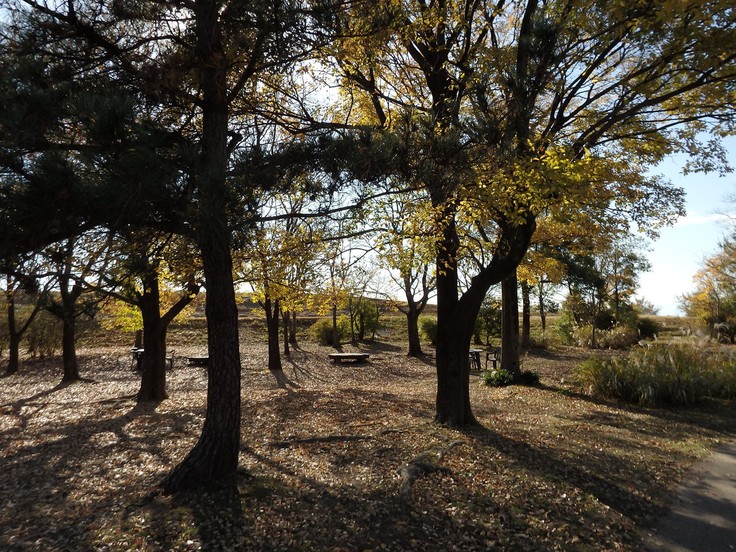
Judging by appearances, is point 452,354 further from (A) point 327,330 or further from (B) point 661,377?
(A) point 327,330

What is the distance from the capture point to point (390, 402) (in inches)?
392

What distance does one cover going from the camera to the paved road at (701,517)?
3968 millimetres

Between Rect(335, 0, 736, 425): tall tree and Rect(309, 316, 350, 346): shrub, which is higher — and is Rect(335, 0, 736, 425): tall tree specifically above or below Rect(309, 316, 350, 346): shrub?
above

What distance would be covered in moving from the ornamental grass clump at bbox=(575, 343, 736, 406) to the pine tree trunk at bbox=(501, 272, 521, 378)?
1787 mm

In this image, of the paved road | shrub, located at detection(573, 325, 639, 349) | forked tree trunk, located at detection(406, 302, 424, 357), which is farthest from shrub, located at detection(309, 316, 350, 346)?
the paved road

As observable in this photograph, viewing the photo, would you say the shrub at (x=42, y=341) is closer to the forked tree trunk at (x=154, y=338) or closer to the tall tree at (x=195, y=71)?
the forked tree trunk at (x=154, y=338)

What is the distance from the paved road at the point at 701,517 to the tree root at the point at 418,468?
6.60ft

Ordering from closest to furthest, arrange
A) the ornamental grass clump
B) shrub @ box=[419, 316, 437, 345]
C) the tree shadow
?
the tree shadow
the ornamental grass clump
shrub @ box=[419, 316, 437, 345]

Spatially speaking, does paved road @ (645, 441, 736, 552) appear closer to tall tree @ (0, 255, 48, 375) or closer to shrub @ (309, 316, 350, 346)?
tall tree @ (0, 255, 48, 375)

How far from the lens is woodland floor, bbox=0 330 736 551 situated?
155 inches

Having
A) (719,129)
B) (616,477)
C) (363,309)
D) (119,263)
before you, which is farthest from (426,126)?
(363,309)

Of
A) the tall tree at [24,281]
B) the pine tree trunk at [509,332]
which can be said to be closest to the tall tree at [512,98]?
the tall tree at [24,281]

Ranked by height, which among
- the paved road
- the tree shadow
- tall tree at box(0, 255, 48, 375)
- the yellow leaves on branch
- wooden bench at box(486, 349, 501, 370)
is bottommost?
wooden bench at box(486, 349, 501, 370)

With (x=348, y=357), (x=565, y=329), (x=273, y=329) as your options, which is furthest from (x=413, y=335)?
(x=565, y=329)
